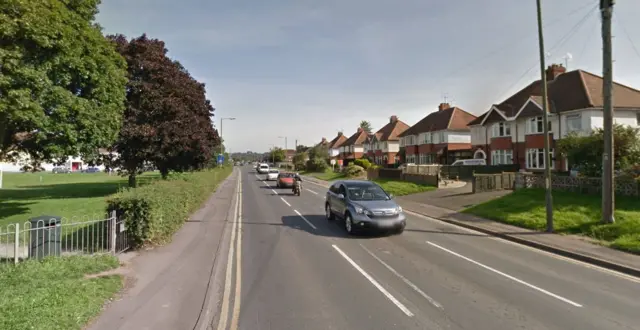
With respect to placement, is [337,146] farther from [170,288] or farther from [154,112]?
[170,288]

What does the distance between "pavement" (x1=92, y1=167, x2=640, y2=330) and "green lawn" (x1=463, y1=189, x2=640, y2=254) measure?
269 cm

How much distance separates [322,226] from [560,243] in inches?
290

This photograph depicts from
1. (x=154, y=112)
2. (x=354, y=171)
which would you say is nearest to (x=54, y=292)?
(x=154, y=112)

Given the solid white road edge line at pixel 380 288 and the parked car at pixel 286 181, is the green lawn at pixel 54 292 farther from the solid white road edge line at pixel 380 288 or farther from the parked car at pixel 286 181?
the parked car at pixel 286 181

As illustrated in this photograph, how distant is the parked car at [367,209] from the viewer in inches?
476

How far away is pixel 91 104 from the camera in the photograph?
15906 millimetres

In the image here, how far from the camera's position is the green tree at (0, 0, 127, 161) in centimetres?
1230

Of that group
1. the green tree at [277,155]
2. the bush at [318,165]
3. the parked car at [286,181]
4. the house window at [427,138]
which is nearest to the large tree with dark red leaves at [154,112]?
the parked car at [286,181]

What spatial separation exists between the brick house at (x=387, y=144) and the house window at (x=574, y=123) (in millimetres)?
36756

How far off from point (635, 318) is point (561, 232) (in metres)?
7.70

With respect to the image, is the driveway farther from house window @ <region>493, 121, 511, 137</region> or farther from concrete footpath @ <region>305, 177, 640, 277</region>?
house window @ <region>493, 121, 511, 137</region>

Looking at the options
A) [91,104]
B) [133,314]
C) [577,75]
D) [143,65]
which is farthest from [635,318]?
[577,75]

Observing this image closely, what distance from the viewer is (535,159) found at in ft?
112

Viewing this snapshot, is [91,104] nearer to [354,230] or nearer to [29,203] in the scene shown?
[29,203]
